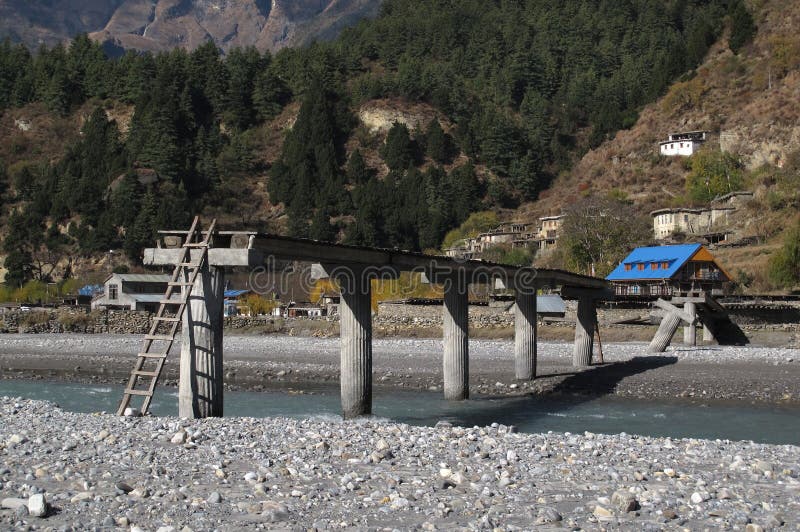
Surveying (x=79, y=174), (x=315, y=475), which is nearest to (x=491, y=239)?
(x=79, y=174)

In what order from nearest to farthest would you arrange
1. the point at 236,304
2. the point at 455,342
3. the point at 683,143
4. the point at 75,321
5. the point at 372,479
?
1. the point at 372,479
2. the point at 455,342
3. the point at 75,321
4. the point at 236,304
5. the point at 683,143

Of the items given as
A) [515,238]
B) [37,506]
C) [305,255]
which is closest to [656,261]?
→ [305,255]

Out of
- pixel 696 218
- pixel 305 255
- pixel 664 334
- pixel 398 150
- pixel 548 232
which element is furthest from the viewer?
pixel 398 150

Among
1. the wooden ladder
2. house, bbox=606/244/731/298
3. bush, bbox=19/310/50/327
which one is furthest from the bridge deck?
bush, bbox=19/310/50/327

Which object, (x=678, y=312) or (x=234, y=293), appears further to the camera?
(x=234, y=293)

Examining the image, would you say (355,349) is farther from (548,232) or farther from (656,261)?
(548,232)

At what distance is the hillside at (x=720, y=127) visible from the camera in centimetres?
10725

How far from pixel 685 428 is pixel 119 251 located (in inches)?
3774

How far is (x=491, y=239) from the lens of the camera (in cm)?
10094

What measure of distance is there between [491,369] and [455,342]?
7.88 meters

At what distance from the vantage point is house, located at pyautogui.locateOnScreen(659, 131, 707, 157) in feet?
380

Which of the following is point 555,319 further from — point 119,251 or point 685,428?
point 119,251

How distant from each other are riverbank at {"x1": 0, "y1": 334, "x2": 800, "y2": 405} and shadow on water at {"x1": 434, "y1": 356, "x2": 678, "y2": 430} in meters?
0.06

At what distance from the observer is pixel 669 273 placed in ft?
160
